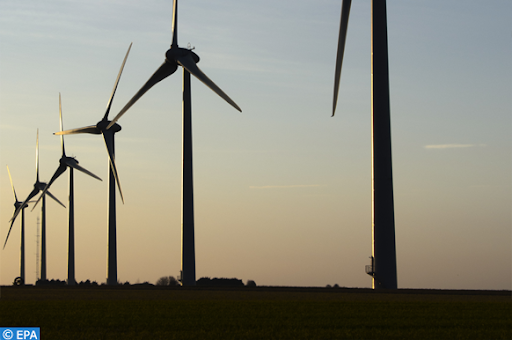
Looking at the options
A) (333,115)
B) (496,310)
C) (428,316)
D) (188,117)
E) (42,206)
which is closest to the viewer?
(428,316)

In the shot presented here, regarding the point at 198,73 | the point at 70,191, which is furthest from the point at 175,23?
the point at 70,191

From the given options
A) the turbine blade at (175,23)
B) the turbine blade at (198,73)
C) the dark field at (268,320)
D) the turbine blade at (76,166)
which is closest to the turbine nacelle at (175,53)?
the turbine blade at (198,73)

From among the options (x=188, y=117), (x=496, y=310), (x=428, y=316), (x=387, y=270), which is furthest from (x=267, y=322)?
(x=188, y=117)

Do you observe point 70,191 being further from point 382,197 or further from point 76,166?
point 382,197

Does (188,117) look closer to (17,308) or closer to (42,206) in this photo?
(17,308)

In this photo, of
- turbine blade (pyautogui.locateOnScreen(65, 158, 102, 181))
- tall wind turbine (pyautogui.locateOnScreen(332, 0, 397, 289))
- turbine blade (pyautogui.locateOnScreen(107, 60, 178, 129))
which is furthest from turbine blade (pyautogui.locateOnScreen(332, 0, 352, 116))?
turbine blade (pyautogui.locateOnScreen(65, 158, 102, 181))

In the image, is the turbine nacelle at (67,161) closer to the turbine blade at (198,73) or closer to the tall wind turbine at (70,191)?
the tall wind turbine at (70,191)

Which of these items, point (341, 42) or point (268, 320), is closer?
point (268, 320)

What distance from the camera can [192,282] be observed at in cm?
6956

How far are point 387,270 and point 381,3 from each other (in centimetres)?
2379

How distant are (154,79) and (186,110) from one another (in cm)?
636

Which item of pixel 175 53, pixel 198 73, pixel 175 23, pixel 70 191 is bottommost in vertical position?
pixel 70 191

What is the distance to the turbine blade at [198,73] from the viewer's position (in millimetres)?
64375

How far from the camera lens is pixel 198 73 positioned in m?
72.6
